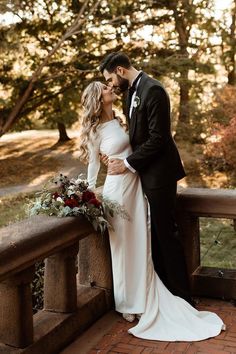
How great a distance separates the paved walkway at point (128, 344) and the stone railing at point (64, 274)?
92mm

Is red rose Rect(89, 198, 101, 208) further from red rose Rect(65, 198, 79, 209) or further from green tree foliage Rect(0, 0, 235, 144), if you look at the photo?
green tree foliage Rect(0, 0, 235, 144)

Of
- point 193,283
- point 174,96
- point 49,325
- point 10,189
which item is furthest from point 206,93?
point 49,325

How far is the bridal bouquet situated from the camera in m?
3.37

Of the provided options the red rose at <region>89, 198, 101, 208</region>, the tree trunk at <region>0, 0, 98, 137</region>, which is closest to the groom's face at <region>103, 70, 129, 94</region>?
the red rose at <region>89, 198, 101, 208</region>

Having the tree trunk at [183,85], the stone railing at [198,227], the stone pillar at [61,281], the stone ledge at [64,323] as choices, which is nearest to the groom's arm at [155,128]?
the stone railing at [198,227]

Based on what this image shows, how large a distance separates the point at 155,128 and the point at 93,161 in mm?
577

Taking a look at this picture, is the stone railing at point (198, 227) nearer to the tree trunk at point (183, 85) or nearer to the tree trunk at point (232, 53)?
Result: the tree trunk at point (183, 85)

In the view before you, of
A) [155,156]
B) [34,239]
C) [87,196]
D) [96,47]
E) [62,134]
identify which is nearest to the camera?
[34,239]

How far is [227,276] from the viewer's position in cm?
→ 413

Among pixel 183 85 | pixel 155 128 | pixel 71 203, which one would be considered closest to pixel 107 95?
pixel 155 128

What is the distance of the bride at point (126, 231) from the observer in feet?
12.1

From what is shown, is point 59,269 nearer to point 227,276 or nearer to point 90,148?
point 90,148

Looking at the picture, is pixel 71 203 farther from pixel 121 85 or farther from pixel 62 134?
pixel 62 134

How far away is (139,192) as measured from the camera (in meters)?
3.79
